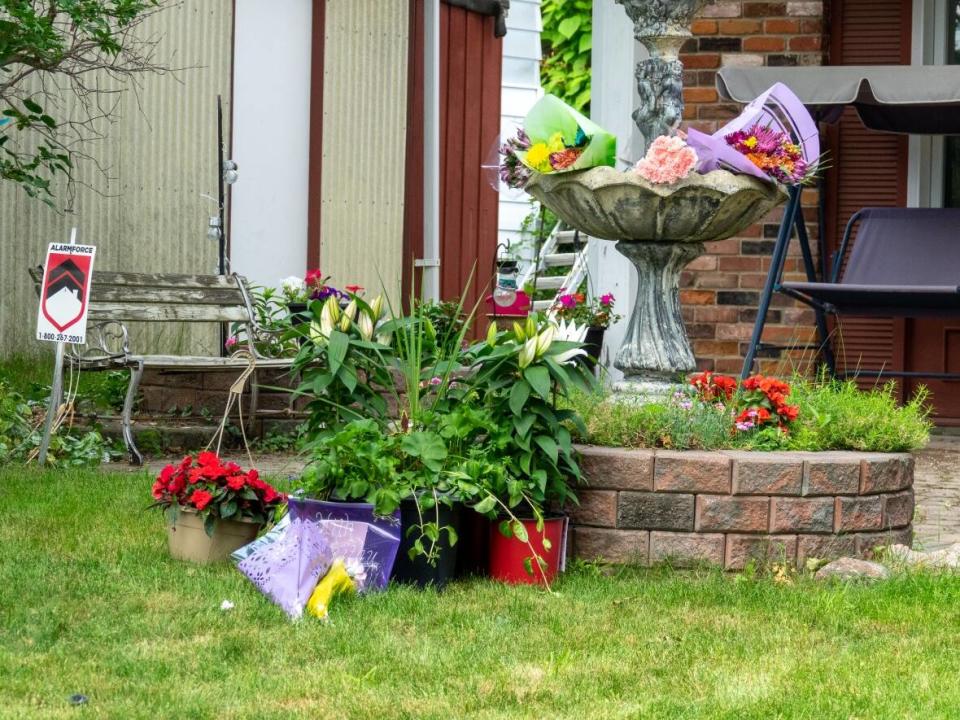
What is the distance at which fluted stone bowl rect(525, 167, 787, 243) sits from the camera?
4.80m

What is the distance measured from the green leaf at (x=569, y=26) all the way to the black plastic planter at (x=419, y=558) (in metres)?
12.1

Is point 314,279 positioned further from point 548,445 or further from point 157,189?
point 548,445

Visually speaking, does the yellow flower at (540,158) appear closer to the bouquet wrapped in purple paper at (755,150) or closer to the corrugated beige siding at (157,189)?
the bouquet wrapped in purple paper at (755,150)

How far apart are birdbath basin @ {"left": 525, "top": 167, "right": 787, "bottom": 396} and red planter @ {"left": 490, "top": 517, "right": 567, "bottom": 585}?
0.92m

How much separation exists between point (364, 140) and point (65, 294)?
325 cm

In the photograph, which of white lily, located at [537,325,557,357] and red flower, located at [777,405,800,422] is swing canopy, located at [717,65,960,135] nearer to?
red flower, located at [777,405,800,422]

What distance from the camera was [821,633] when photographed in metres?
3.72

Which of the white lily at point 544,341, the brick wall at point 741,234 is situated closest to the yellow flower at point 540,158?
the white lily at point 544,341

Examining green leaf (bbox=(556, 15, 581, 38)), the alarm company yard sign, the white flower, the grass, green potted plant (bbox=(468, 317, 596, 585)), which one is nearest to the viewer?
green potted plant (bbox=(468, 317, 596, 585))

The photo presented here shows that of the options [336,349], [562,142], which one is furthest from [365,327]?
[562,142]

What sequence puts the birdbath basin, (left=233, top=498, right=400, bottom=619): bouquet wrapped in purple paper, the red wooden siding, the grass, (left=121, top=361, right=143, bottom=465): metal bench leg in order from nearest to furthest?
(left=233, top=498, right=400, bottom=619): bouquet wrapped in purple paper < the grass < the birdbath basin < (left=121, top=361, right=143, bottom=465): metal bench leg < the red wooden siding

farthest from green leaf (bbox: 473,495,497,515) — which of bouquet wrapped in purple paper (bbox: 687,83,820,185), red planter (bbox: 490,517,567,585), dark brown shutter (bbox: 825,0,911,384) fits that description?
dark brown shutter (bbox: 825,0,911,384)

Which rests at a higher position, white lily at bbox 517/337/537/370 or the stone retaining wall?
white lily at bbox 517/337/537/370

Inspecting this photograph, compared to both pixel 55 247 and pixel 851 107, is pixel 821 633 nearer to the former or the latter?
pixel 55 247
